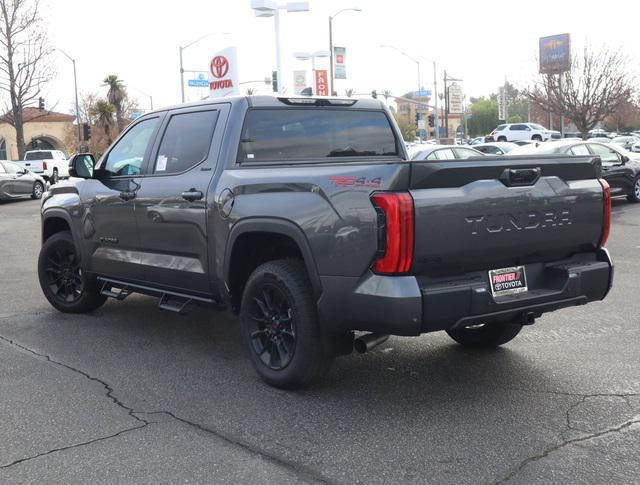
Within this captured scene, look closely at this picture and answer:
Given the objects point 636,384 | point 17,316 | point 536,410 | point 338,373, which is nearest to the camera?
point 536,410

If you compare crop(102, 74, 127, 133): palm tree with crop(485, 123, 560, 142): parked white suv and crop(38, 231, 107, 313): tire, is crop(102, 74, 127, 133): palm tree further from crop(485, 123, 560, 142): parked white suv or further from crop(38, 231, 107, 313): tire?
crop(38, 231, 107, 313): tire

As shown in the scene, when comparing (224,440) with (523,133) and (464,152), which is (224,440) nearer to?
(464,152)

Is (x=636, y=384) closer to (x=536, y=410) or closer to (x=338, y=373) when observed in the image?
(x=536, y=410)

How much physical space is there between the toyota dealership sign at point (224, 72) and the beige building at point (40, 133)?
49.2 m

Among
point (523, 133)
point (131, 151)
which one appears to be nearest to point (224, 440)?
point (131, 151)

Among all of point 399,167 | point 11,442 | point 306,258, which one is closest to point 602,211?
point 399,167

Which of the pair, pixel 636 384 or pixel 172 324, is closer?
pixel 636 384

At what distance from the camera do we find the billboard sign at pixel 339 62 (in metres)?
45.5

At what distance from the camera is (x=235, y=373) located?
5316 millimetres

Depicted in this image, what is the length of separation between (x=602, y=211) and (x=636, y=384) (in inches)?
46.2

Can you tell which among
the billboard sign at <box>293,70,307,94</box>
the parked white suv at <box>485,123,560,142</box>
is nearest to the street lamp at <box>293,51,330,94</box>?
the billboard sign at <box>293,70,307,94</box>

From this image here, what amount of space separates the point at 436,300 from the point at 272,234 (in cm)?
130

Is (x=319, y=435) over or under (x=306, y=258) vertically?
under

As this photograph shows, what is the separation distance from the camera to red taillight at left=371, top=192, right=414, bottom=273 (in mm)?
3998
